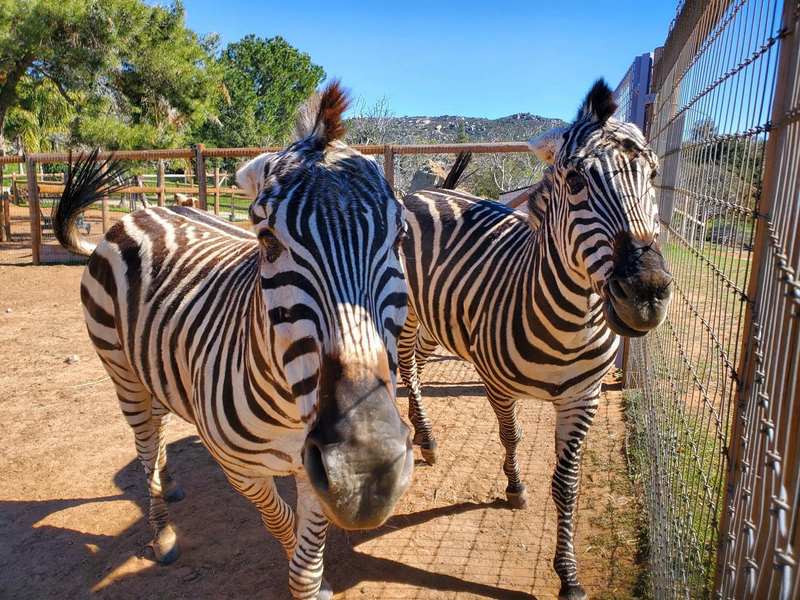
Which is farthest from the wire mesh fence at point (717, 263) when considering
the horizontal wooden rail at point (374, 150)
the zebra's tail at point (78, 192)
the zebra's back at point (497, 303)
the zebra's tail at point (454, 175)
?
the zebra's tail at point (78, 192)

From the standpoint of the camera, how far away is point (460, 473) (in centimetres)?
425

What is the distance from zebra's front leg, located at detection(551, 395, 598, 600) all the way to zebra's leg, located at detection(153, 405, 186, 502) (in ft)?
8.48

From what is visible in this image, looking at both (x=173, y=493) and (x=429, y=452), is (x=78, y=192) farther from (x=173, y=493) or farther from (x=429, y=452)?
(x=429, y=452)

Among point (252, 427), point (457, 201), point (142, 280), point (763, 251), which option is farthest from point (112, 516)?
point (763, 251)

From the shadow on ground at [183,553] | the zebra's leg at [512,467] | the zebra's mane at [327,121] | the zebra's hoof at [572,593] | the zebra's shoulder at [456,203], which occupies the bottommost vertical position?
the shadow on ground at [183,553]

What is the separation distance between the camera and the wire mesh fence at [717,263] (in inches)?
52.5

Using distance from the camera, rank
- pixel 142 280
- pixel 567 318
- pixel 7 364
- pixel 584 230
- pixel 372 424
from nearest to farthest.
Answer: pixel 372 424 < pixel 584 230 < pixel 567 318 < pixel 142 280 < pixel 7 364

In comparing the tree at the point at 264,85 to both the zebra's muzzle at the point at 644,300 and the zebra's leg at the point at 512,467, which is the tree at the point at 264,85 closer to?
the zebra's leg at the point at 512,467

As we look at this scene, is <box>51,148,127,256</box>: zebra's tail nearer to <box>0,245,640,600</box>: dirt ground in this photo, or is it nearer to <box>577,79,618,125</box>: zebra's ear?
<box>0,245,640,600</box>: dirt ground

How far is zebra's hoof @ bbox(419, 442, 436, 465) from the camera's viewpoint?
4449mm

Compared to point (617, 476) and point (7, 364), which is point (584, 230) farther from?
point (7, 364)

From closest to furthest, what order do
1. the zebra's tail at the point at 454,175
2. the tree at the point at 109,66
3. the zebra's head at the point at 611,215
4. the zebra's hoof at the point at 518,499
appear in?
the zebra's head at the point at 611,215
the zebra's hoof at the point at 518,499
the zebra's tail at the point at 454,175
the tree at the point at 109,66

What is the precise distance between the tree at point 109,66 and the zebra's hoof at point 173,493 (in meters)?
15.0

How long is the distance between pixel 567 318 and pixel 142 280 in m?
2.38
